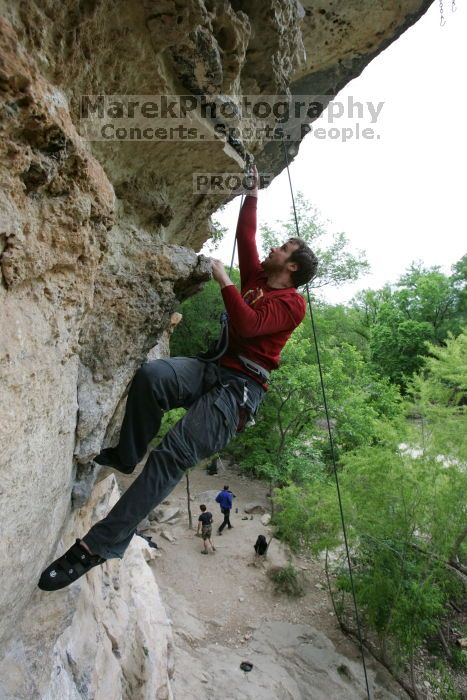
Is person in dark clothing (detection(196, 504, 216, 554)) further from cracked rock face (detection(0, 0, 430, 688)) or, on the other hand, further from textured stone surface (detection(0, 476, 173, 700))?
cracked rock face (detection(0, 0, 430, 688))

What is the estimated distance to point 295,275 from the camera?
3.27 meters

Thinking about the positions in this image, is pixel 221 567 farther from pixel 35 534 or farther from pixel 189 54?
pixel 189 54

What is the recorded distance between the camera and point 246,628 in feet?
30.7

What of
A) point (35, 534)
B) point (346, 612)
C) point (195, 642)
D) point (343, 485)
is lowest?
point (346, 612)

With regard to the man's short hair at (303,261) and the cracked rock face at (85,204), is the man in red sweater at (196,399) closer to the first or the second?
the man's short hair at (303,261)

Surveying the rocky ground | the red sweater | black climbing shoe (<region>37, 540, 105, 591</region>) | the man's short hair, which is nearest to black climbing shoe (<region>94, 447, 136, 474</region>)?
black climbing shoe (<region>37, 540, 105, 591</region>)

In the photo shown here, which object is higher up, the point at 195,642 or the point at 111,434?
the point at 111,434

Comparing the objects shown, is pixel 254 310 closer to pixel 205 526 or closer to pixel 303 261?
pixel 303 261

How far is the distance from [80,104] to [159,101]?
0.61m

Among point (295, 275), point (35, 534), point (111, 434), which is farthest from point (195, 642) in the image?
point (295, 275)

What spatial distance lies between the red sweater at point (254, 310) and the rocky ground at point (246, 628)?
6.52 m

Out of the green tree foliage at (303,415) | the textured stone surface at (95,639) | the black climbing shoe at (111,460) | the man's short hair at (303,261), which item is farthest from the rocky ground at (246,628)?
the man's short hair at (303,261)

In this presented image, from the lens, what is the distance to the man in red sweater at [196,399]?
2594 mm

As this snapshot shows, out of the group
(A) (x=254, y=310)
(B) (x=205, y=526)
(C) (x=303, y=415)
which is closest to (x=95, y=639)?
(A) (x=254, y=310)
